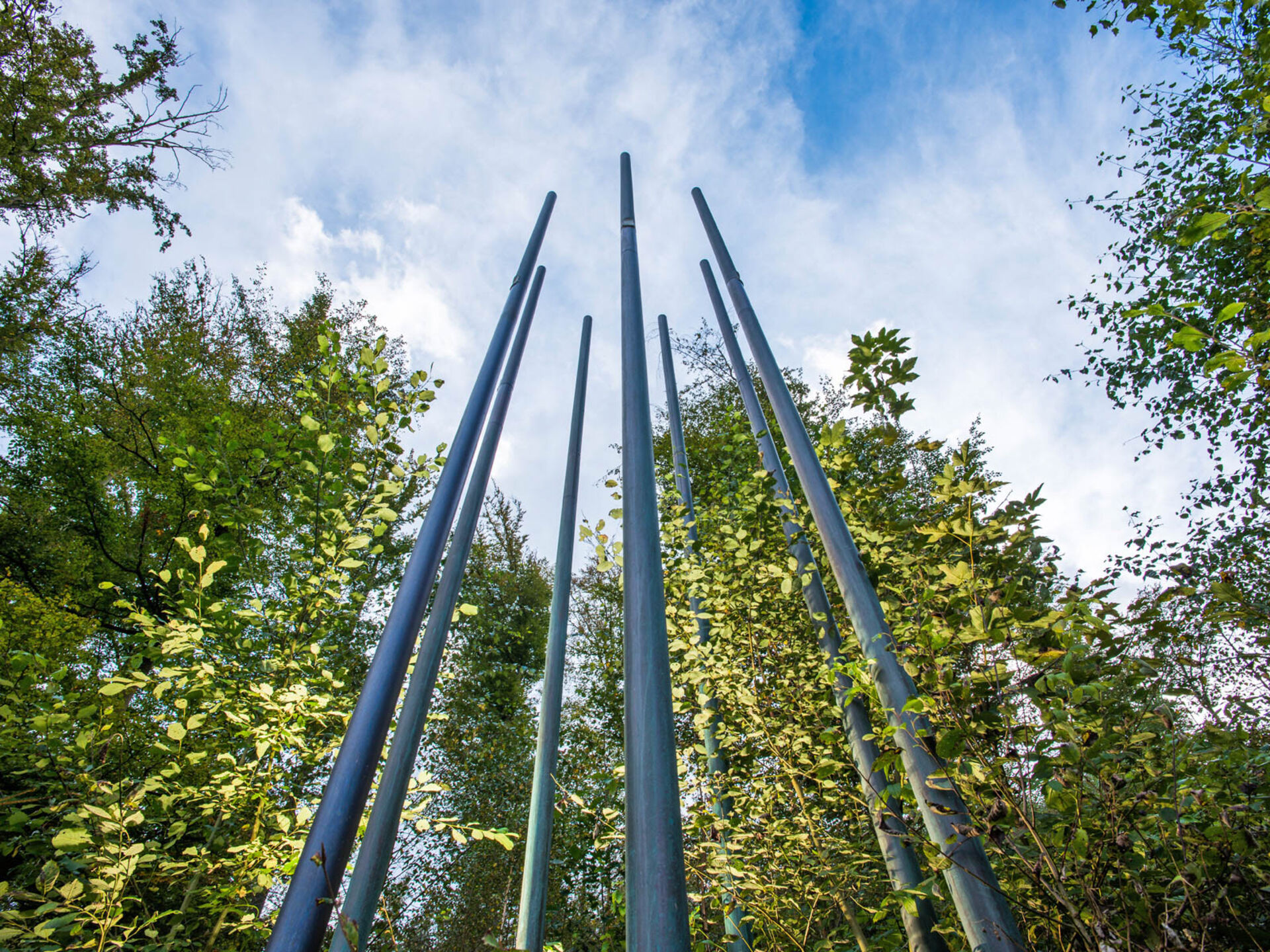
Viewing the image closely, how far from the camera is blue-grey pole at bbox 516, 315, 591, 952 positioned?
303cm

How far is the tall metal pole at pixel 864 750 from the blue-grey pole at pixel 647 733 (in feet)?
2.22

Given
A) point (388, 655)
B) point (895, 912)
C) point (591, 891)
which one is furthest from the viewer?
point (591, 891)

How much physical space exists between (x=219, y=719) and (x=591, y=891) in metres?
5.89

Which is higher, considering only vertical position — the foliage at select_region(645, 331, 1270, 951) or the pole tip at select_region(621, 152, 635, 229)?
the pole tip at select_region(621, 152, 635, 229)

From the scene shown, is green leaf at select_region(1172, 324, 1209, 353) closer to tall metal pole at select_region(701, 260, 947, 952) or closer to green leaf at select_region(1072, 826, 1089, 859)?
green leaf at select_region(1072, 826, 1089, 859)

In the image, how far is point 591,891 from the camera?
6938 millimetres

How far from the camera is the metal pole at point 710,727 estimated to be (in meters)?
2.42

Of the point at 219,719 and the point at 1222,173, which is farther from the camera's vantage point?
the point at 1222,173

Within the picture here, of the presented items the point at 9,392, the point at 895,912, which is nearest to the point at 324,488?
the point at 895,912

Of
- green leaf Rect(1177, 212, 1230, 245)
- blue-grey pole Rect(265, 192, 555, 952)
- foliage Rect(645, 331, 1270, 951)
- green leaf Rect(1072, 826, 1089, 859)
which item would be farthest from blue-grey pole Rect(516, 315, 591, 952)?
green leaf Rect(1177, 212, 1230, 245)

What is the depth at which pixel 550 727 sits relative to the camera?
3.55 m

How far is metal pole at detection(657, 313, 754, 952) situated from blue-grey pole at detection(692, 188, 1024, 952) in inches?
40.0

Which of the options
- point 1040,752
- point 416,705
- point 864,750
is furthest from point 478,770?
point 1040,752

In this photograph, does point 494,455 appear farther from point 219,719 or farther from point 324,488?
point 219,719
